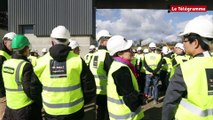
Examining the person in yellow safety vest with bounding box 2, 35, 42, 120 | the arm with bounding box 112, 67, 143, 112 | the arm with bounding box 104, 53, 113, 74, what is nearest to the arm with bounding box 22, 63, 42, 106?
the person in yellow safety vest with bounding box 2, 35, 42, 120

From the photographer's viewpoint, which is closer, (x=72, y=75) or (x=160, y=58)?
(x=72, y=75)

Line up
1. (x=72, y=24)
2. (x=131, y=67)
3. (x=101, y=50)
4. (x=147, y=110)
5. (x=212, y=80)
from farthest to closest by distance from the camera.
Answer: (x=72, y=24), (x=147, y=110), (x=101, y=50), (x=131, y=67), (x=212, y=80)

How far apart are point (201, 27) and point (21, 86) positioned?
9.06ft

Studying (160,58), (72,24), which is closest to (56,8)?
(72,24)

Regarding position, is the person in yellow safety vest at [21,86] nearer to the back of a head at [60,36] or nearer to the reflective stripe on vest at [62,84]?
the reflective stripe on vest at [62,84]

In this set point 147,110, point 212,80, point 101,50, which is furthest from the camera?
point 147,110

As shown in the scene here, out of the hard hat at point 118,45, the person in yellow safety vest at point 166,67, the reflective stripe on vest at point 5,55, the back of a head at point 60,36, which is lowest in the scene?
the person in yellow safety vest at point 166,67

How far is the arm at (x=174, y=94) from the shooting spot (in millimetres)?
2730

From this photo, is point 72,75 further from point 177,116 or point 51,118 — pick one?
point 177,116

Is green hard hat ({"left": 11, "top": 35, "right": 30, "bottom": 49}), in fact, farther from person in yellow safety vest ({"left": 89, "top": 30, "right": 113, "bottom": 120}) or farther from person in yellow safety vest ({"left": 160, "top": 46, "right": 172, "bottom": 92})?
person in yellow safety vest ({"left": 160, "top": 46, "right": 172, "bottom": 92})

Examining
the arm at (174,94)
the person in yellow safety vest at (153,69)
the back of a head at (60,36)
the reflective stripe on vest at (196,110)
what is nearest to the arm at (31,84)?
the back of a head at (60,36)

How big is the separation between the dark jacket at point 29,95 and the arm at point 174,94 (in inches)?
77.7

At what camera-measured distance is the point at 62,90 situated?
384 centimetres

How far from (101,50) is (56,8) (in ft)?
58.8
